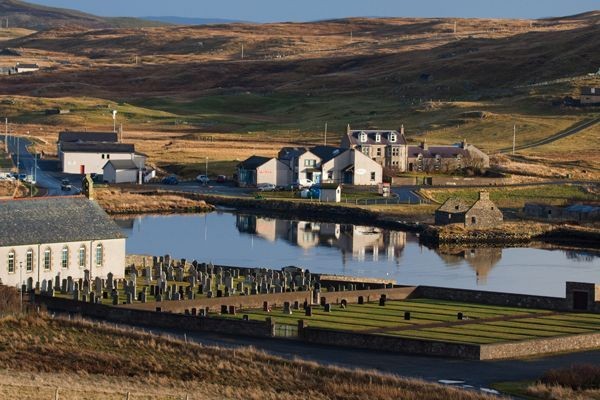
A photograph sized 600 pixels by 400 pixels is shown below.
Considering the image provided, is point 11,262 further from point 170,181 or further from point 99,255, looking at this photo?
point 170,181

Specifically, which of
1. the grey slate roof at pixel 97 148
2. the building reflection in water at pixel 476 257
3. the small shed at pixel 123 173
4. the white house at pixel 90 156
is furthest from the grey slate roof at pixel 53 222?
the grey slate roof at pixel 97 148

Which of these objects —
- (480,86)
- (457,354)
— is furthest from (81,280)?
(480,86)

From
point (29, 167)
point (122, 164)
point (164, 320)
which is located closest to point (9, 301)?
point (164, 320)

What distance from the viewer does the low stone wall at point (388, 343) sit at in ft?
139

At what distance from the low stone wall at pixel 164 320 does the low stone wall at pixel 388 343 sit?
1477mm

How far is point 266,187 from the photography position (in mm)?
105125

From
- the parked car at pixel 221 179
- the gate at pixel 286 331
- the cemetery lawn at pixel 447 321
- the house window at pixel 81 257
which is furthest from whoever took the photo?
the parked car at pixel 221 179

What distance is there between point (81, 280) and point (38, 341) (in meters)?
12.6

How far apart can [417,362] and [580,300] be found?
12054mm

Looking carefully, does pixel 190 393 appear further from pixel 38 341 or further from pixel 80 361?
pixel 38 341

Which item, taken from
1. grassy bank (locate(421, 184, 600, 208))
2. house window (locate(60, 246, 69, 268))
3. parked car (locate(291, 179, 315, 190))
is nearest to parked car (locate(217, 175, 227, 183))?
parked car (locate(291, 179, 315, 190))

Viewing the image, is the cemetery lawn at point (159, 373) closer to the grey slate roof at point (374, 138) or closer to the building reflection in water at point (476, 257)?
the building reflection in water at point (476, 257)

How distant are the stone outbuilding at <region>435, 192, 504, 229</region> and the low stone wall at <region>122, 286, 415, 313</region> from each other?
100 feet

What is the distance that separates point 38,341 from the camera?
1689 inches
